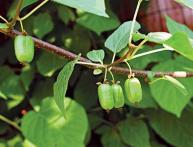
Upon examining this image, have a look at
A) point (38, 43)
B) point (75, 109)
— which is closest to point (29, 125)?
point (75, 109)

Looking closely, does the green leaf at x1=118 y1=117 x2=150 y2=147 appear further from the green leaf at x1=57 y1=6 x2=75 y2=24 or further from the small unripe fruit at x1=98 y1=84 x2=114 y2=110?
the small unripe fruit at x1=98 y1=84 x2=114 y2=110

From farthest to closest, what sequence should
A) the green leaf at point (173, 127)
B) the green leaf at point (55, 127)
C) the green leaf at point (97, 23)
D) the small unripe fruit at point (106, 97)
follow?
the green leaf at point (173, 127)
the green leaf at point (97, 23)
the green leaf at point (55, 127)
the small unripe fruit at point (106, 97)

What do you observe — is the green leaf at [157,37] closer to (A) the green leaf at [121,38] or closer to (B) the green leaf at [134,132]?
(A) the green leaf at [121,38]

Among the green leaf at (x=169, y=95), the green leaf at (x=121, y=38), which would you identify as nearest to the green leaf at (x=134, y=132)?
the green leaf at (x=169, y=95)

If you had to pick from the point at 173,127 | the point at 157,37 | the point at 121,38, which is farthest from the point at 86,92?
the point at 157,37

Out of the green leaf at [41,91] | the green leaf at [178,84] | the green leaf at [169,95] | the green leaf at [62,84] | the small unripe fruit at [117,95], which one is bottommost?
the green leaf at [41,91]

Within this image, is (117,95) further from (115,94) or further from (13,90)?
(13,90)

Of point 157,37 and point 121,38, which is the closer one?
point 157,37
